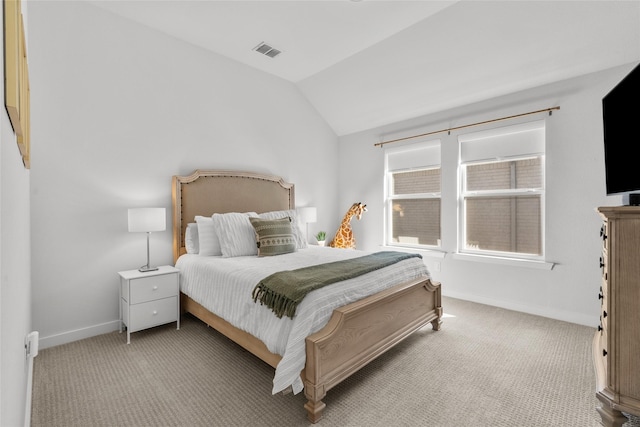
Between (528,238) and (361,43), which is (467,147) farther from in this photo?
(361,43)

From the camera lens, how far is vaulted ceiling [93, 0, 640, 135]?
260 centimetres

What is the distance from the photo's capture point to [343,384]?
200 cm

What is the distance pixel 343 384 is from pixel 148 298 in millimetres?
1852

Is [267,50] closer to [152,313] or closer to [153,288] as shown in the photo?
[153,288]

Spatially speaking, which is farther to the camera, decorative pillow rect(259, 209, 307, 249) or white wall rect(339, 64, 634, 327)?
decorative pillow rect(259, 209, 307, 249)

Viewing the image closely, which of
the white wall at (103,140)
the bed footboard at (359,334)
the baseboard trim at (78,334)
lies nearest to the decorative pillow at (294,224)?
the white wall at (103,140)

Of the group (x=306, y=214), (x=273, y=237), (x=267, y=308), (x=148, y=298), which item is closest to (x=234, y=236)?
(x=273, y=237)

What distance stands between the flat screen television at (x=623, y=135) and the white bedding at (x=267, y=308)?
1488 mm

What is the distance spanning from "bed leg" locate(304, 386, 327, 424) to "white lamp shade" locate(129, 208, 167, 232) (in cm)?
198

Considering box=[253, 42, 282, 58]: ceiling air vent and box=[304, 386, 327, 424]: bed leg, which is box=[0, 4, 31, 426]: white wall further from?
box=[253, 42, 282, 58]: ceiling air vent

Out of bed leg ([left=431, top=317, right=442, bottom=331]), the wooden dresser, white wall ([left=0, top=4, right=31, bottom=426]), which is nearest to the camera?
white wall ([left=0, top=4, right=31, bottom=426])

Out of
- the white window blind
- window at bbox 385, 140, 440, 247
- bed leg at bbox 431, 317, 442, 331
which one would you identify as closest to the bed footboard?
bed leg at bbox 431, 317, 442, 331

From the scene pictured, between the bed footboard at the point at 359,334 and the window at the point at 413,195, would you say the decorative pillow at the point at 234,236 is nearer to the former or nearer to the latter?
the bed footboard at the point at 359,334

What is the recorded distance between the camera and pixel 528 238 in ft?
11.0
